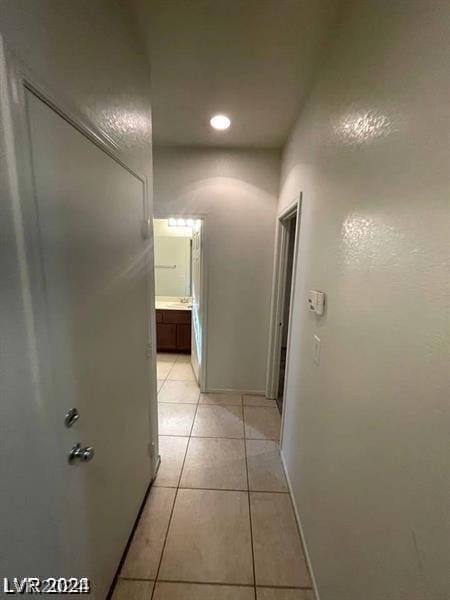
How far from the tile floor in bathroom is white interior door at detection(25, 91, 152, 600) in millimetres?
214

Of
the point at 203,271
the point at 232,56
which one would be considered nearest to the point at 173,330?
the point at 203,271

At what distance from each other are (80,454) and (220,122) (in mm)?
2445

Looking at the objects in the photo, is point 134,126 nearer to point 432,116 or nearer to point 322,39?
point 322,39

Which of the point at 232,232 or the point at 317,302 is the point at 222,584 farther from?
the point at 232,232

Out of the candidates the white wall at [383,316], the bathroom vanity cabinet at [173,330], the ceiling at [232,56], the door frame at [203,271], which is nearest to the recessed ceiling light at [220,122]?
the ceiling at [232,56]

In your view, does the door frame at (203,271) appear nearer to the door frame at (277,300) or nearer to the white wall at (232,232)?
the white wall at (232,232)

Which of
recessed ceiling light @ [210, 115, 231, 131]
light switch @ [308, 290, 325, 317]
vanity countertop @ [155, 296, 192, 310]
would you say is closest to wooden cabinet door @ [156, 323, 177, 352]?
vanity countertop @ [155, 296, 192, 310]

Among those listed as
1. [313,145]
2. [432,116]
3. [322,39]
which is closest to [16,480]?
[432,116]

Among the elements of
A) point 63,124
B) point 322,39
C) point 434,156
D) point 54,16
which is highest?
point 322,39

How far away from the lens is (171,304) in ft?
14.1

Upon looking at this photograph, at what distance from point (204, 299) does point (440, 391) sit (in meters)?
2.44

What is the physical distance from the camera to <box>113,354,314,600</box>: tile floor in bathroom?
1.27 metres

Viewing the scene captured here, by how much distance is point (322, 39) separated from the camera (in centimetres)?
136

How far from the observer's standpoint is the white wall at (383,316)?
0.60 meters
